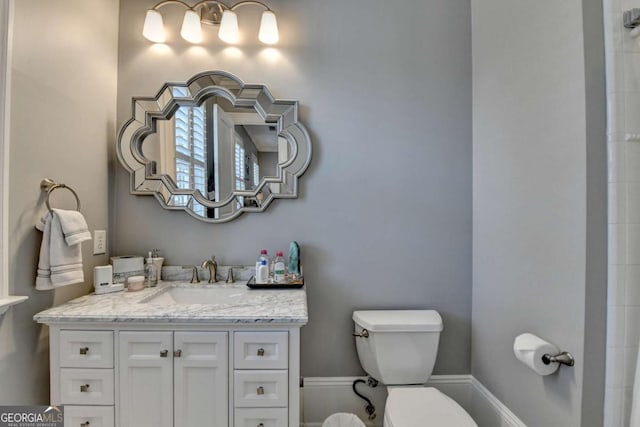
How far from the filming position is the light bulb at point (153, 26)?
62.7 inches

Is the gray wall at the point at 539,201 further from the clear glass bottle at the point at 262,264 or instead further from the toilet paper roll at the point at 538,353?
the clear glass bottle at the point at 262,264

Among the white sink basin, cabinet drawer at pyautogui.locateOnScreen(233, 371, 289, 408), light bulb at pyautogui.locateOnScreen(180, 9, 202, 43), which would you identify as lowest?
cabinet drawer at pyautogui.locateOnScreen(233, 371, 289, 408)

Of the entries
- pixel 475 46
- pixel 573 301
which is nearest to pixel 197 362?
pixel 573 301

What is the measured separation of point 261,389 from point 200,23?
1.89 meters

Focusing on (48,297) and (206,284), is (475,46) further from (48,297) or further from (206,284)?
(48,297)

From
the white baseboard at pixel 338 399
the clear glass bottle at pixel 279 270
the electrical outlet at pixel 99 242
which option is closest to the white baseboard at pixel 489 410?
the white baseboard at pixel 338 399

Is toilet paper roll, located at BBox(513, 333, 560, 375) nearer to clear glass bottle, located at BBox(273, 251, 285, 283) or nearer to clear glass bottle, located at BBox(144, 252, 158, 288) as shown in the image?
clear glass bottle, located at BBox(273, 251, 285, 283)

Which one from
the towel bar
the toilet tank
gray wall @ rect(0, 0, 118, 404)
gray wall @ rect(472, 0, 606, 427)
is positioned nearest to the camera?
gray wall @ rect(472, 0, 606, 427)

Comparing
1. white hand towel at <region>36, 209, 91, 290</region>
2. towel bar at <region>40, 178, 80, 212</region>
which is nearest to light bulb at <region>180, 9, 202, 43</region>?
towel bar at <region>40, 178, 80, 212</region>

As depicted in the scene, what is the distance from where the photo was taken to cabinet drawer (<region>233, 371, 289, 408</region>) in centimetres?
115

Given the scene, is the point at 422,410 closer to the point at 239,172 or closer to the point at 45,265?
the point at 239,172

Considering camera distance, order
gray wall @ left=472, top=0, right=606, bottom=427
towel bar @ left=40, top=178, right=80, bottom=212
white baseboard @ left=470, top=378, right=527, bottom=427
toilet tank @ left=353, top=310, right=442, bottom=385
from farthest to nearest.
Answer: toilet tank @ left=353, top=310, right=442, bottom=385 < white baseboard @ left=470, top=378, right=527, bottom=427 < towel bar @ left=40, top=178, right=80, bottom=212 < gray wall @ left=472, top=0, right=606, bottom=427

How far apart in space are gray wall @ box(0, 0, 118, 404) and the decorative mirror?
0.22 meters

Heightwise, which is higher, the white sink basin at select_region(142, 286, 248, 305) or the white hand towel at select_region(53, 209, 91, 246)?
the white hand towel at select_region(53, 209, 91, 246)
